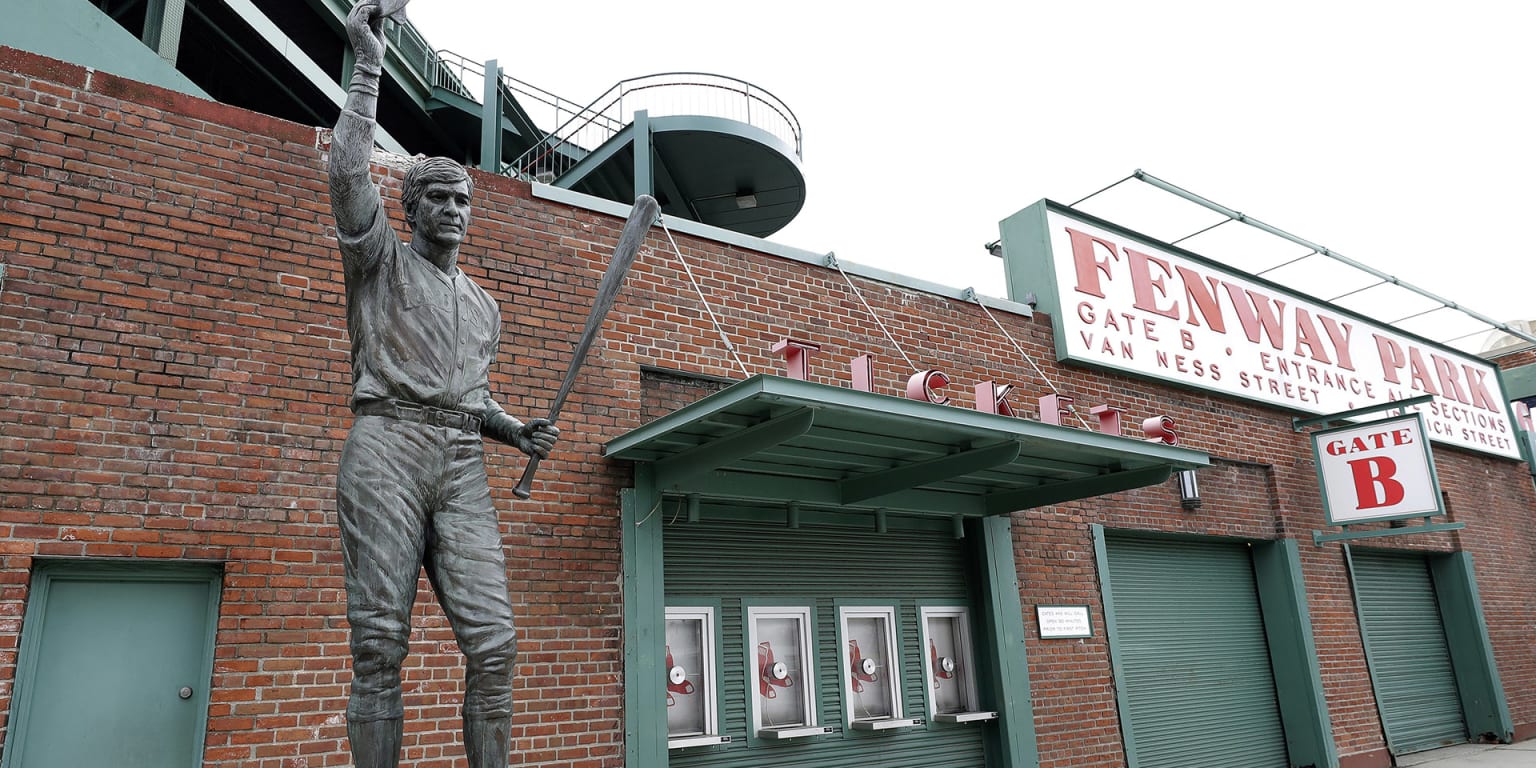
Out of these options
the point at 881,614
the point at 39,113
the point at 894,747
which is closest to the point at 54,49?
the point at 39,113

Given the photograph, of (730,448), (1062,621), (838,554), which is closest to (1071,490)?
(1062,621)

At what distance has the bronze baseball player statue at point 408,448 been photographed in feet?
10.8

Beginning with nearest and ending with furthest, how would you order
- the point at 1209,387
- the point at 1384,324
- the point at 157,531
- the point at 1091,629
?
the point at 157,531 < the point at 1091,629 < the point at 1209,387 < the point at 1384,324

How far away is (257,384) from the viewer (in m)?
6.04

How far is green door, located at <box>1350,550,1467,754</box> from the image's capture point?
1235 cm

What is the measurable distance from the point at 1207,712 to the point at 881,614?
444 centimetres

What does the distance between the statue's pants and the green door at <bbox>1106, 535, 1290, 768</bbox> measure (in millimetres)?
7672

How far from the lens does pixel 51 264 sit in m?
5.61

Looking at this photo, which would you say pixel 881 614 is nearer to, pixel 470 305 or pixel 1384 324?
pixel 470 305

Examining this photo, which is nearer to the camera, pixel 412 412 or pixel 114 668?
pixel 412 412

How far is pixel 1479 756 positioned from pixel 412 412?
533 inches

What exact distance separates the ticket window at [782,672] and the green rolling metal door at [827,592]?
0.07 m

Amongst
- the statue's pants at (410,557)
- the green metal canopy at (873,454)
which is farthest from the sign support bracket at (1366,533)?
the statue's pants at (410,557)

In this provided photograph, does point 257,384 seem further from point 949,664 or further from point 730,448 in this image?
point 949,664
